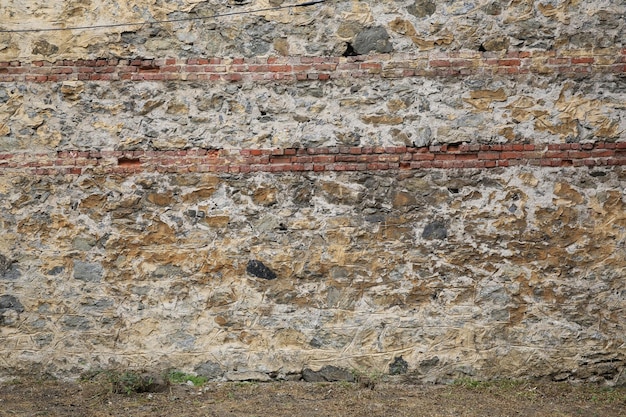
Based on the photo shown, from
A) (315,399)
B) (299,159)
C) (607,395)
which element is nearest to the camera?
(315,399)

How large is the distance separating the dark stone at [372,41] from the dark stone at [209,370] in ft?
9.81

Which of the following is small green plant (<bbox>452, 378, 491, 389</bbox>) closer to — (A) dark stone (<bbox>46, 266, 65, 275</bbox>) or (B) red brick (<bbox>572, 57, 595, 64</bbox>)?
(B) red brick (<bbox>572, 57, 595, 64</bbox>)

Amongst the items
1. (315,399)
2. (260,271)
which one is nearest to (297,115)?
(260,271)

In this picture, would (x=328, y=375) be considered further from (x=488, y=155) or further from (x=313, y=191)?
(x=488, y=155)

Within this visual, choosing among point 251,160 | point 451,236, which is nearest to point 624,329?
point 451,236

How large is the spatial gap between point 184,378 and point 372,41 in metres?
3.35

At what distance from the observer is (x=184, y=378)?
19.0 feet

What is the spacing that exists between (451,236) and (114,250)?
2920mm

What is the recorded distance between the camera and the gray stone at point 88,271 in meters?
5.78

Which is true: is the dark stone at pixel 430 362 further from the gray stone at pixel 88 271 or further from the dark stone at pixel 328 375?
the gray stone at pixel 88 271

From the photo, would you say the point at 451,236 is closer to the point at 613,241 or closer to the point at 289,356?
the point at 613,241

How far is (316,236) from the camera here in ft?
18.9

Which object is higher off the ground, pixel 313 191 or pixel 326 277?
pixel 313 191

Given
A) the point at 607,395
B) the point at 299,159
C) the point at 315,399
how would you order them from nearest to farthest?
the point at 315,399, the point at 607,395, the point at 299,159
